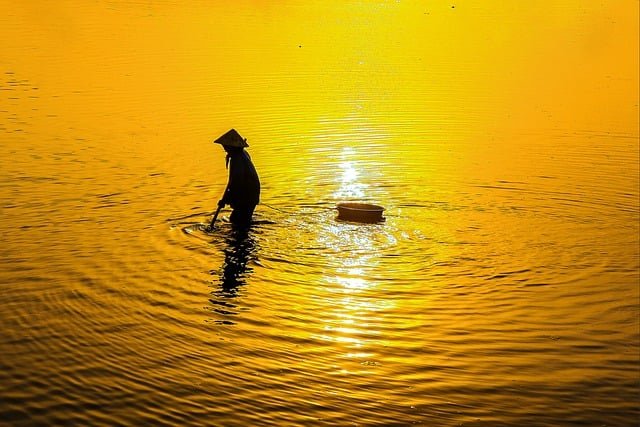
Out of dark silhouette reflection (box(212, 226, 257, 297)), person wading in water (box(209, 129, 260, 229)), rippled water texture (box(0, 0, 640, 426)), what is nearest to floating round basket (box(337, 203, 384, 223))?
rippled water texture (box(0, 0, 640, 426))

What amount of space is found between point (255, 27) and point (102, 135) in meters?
16.1

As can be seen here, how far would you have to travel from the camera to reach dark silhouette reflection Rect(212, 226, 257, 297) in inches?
403

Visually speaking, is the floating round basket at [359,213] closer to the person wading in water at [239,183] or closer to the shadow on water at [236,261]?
the person wading in water at [239,183]

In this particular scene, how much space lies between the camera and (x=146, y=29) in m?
30.9

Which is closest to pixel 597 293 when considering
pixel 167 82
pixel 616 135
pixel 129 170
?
pixel 129 170

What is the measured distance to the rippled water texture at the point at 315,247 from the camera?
307 inches

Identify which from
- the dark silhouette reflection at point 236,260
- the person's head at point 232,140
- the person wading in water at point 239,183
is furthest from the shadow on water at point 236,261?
the person's head at point 232,140

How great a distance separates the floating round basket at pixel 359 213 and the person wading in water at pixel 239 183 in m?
1.16

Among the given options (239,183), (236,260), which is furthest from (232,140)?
(236,260)

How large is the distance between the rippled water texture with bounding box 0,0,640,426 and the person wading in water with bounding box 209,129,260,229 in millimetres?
327

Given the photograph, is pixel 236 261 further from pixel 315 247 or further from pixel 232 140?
pixel 232 140

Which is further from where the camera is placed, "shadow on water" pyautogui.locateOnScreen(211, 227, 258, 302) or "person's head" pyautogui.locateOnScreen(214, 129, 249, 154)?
"person's head" pyautogui.locateOnScreen(214, 129, 249, 154)

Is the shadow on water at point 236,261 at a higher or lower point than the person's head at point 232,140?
lower

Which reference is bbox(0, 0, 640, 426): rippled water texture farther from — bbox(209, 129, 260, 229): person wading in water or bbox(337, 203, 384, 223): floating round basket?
bbox(209, 129, 260, 229): person wading in water
